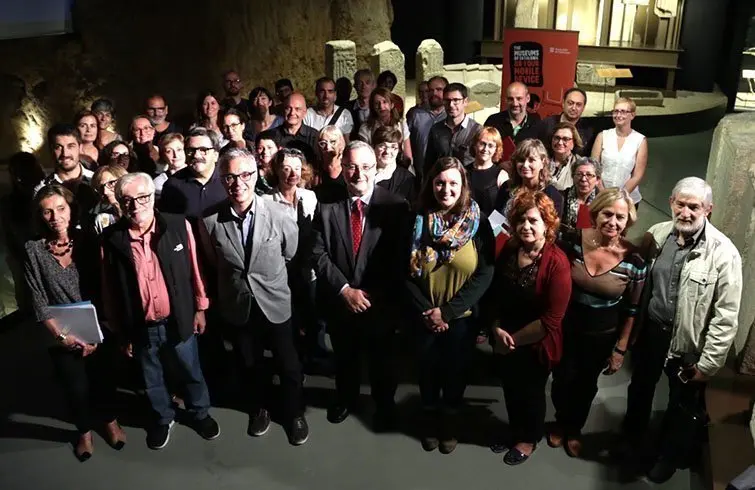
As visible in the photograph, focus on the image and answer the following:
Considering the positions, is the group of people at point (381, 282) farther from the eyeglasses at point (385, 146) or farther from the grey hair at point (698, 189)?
the eyeglasses at point (385, 146)

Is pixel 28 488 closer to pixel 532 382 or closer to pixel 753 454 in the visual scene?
pixel 532 382

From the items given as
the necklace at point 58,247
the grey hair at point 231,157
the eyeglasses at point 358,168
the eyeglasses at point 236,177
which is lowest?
the necklace at point 58,247

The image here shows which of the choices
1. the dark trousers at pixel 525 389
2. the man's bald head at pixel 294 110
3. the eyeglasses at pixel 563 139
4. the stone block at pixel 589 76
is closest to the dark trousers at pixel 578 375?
the dark trousers at pixel 525 389

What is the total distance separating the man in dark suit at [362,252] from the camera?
11.8ft

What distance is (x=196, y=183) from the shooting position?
13.5 ft

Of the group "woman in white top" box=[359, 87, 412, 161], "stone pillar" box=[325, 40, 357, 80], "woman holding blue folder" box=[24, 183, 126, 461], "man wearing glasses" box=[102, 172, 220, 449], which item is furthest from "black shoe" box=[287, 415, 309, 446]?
"stone pillar" box=[325, 40, 357, 80]

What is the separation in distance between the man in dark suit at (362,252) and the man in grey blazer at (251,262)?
0.78 feet

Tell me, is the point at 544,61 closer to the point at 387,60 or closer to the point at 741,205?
the point at 741,205

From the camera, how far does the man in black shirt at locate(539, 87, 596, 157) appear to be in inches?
207

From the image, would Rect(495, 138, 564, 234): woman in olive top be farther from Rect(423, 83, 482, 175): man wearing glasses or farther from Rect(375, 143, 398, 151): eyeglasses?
Rect(423, 83, 482, 175): man wearing glasses

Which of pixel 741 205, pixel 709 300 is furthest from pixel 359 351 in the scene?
pixel 741 205

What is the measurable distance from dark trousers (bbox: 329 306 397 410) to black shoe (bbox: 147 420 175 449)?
1.11 metres

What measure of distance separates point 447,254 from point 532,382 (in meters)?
0.89

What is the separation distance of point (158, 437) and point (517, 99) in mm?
3847
